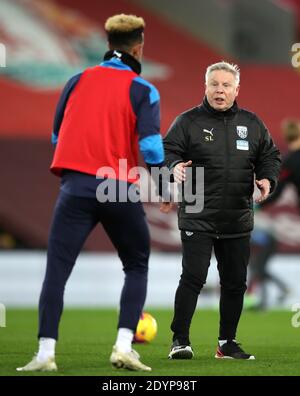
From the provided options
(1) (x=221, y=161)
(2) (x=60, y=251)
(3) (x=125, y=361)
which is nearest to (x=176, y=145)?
(1) (x=221, y=161)

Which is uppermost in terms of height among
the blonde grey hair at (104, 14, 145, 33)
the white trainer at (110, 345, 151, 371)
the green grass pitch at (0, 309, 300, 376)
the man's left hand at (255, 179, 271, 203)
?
the blonde grey hair at (104, 14, 145, 33)

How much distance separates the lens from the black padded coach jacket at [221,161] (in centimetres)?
686

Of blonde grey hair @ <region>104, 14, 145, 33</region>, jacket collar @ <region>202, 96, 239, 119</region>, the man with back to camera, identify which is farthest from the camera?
jacket collar @ <region>202, 96, 239, 119</region>

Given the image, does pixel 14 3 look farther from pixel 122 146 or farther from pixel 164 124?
pixel 122 146

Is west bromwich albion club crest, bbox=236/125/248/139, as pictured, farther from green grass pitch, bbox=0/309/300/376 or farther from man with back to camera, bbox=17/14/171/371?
green grass pitch, bbox=0/309/300/376

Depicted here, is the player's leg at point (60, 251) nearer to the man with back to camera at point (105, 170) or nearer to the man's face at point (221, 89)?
the man with back to camera at point (105, 170)

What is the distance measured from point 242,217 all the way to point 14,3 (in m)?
12.4

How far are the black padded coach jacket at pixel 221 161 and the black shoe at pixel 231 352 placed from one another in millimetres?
711

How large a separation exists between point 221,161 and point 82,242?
1.42 meters

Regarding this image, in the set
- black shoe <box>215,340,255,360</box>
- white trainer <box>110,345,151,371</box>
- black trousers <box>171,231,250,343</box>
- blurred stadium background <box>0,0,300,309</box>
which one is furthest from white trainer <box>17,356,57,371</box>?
blurred stadium background <box>0,0,300,309</box>

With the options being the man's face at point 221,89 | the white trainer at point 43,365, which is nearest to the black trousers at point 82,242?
the white trainer at point 43,365

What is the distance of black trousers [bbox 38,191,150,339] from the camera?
575 cm

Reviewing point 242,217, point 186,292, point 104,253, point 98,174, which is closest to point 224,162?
point 242,217

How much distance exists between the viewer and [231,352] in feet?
22.6
